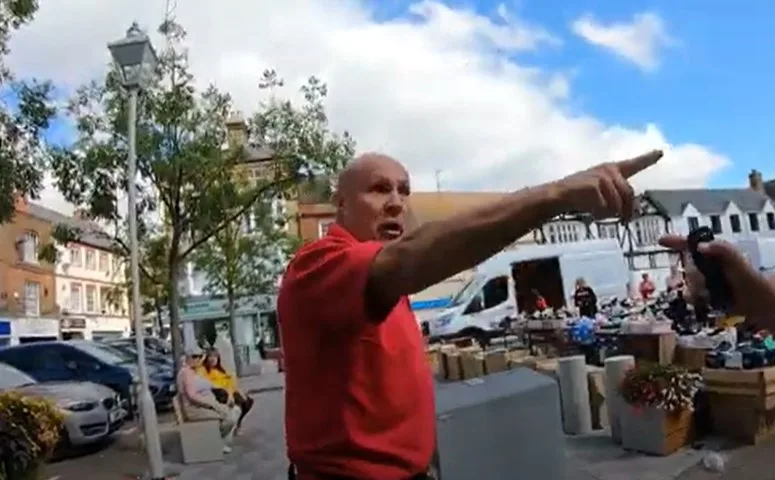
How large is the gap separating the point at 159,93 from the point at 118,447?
5.82 meters

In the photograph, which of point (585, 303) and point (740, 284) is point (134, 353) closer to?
point (585, 303)

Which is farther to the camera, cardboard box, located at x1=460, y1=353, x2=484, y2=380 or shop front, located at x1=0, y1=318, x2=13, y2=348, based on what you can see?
shop front, located at x1=0, y1=318, x2=13, y2=348

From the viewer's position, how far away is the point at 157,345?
29.3 metres

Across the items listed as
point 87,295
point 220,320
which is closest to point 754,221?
point 220,320

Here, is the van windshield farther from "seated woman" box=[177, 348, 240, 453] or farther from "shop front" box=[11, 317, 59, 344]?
"shop front" box=[11, 317, 59, 344]

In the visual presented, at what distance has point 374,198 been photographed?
2277 mm

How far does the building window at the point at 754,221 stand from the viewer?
200 ft

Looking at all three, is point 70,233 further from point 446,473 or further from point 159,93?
point 446,473

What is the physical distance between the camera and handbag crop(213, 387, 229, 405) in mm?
12734

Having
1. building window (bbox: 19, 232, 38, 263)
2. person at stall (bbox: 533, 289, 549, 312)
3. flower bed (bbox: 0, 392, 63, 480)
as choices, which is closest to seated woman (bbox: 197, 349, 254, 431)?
flower bed (bbox: 0, 392, 63, 480)

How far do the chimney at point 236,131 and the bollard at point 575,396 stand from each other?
27.3ft

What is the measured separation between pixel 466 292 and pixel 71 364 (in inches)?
472

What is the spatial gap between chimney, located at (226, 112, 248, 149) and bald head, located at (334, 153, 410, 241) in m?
14.1

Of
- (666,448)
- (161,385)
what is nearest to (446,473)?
(666,448)
